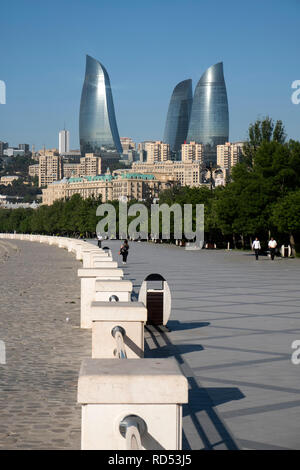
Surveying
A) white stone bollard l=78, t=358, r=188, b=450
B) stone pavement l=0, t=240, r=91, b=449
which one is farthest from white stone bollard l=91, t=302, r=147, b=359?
white stone bollard l=78, t=358, r=188, b=450

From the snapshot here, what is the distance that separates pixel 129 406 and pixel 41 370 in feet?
18.9

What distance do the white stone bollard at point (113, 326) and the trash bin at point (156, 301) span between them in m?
5.31

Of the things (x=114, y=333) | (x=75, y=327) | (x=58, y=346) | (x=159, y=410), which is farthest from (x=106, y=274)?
Result: (x=159, y=410)

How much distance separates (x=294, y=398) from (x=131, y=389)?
4306 mm

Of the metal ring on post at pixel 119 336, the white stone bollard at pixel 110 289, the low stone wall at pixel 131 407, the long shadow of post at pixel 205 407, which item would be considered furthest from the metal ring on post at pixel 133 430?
the white stone bollard at pixel 110 289

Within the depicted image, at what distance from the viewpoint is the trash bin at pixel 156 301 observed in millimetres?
13906

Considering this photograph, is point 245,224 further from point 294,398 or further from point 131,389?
point 131,389

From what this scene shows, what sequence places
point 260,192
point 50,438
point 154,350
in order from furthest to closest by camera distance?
point 260,192
point 154,350
point 50,438

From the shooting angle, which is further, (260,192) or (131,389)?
(260,192)

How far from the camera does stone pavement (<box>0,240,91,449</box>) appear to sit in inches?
272

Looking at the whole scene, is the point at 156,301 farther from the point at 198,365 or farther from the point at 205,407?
A: the point at 205,407

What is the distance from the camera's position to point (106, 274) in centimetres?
1460

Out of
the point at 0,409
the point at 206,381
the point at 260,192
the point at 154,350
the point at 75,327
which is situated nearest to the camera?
the point at 0,409

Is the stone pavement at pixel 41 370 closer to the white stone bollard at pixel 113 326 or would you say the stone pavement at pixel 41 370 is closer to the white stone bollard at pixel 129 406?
the white stone bollard at pixel 113 326
